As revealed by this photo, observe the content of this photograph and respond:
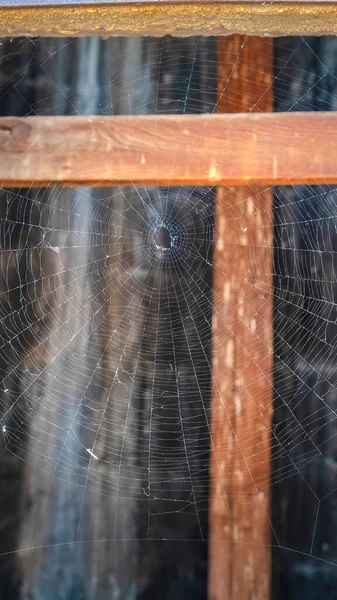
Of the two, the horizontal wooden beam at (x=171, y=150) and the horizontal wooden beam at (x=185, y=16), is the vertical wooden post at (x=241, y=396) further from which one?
the horizontal wooden beam at (x=185, y=16)

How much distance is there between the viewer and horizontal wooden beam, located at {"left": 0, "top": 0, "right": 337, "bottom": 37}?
207 cm

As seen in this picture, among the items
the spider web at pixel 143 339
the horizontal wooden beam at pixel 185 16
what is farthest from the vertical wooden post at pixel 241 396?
the horizontal wooden beam at pixel 185 16

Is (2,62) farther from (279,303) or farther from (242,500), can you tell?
(242,500)

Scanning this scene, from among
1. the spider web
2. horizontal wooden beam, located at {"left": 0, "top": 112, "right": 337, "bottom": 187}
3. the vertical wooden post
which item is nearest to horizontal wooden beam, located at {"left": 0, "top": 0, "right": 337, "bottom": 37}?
the spider web

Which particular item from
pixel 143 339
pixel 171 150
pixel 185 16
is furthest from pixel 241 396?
pixel 185 16

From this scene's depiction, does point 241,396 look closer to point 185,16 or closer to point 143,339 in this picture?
point 143,339

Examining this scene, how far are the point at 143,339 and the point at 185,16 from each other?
1.03 metres

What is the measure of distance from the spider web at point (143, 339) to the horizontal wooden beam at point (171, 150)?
12 cm

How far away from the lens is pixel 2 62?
2.18 metres

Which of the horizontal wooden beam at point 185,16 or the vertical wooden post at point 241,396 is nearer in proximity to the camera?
the vertical wooden post at point 241,396

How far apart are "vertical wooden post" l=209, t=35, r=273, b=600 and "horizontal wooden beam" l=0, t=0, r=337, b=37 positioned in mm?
549

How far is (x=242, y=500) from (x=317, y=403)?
0.36 meters

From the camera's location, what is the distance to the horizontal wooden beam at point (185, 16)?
207 cm

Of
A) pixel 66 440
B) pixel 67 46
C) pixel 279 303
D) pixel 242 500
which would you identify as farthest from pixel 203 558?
pixel 67 46
